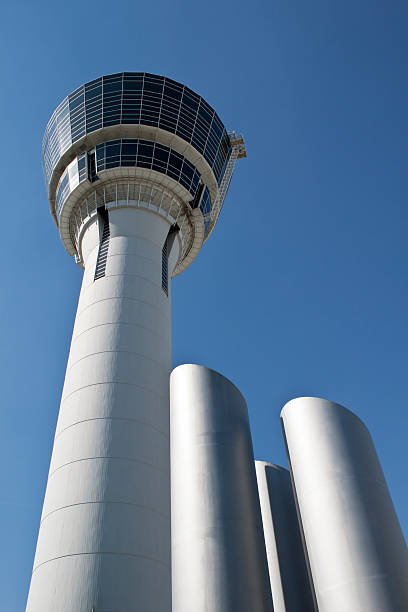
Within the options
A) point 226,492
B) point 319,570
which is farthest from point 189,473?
point 319,570

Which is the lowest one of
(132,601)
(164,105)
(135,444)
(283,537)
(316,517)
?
(132,601)

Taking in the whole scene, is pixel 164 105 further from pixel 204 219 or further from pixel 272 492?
pixel 272 492

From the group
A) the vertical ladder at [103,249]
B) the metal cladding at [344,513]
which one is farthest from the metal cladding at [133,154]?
the metal cladding at [344,513]

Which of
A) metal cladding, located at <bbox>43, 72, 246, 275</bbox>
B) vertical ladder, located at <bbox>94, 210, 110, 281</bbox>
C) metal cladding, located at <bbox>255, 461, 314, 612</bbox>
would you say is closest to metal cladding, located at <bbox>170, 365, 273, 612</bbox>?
metal cladding, located at <bbox>255, 461, 314, 612</bbox>

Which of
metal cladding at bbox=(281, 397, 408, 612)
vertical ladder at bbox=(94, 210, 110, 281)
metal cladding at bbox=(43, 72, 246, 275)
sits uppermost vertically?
metal cladding at bbox=(43, 72, 246, 275)

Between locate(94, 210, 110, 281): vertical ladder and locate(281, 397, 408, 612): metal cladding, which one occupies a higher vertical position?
locate(94, 210, 110, 281): vertical ladder

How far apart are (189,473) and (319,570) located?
6.32 m

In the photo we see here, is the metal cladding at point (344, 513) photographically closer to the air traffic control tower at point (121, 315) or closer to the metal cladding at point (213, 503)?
the metal cladding at point (213, 503)

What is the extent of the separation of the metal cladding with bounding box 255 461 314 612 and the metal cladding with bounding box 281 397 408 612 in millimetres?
6104

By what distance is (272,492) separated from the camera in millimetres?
27312

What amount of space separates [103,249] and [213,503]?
17.8 metres

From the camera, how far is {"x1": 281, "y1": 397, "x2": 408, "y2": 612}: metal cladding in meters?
16.5

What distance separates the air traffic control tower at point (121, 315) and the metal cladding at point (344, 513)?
6234 mm

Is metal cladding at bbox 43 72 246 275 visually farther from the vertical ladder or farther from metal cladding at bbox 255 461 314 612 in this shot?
metal cladding at bbox 255 461 314 612
